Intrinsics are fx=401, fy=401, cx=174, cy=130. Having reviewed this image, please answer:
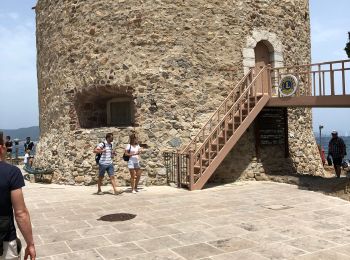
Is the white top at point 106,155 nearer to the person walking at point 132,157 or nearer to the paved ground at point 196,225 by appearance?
the person walking at point 132,157

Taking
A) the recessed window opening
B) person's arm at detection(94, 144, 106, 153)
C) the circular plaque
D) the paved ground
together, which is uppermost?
the circular plaque

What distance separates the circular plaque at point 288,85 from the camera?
33.4ft

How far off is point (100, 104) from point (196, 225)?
725 centimetres

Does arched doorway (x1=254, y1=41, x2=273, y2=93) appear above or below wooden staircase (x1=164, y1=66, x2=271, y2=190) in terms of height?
above

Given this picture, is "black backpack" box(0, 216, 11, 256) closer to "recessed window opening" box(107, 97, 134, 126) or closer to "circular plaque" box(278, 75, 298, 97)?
"circular plaque" box(278, 75, 298, 97)

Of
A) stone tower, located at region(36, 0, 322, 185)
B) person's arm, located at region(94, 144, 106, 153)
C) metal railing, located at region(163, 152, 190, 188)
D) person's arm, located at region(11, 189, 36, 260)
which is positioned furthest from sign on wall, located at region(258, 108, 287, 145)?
person's arm, located at region(11, 189, 36, 260)

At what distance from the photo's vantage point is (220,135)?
10531 millimetres

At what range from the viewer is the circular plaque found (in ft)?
33.4

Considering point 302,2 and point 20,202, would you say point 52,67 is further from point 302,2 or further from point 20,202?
point 20,202

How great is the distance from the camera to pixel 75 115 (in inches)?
472

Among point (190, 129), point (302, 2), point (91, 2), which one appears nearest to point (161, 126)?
point (190, 129)

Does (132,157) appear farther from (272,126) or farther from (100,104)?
(272,126)

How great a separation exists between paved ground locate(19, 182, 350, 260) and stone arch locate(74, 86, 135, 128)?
121 inches

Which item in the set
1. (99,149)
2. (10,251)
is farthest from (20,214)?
(99,149)
